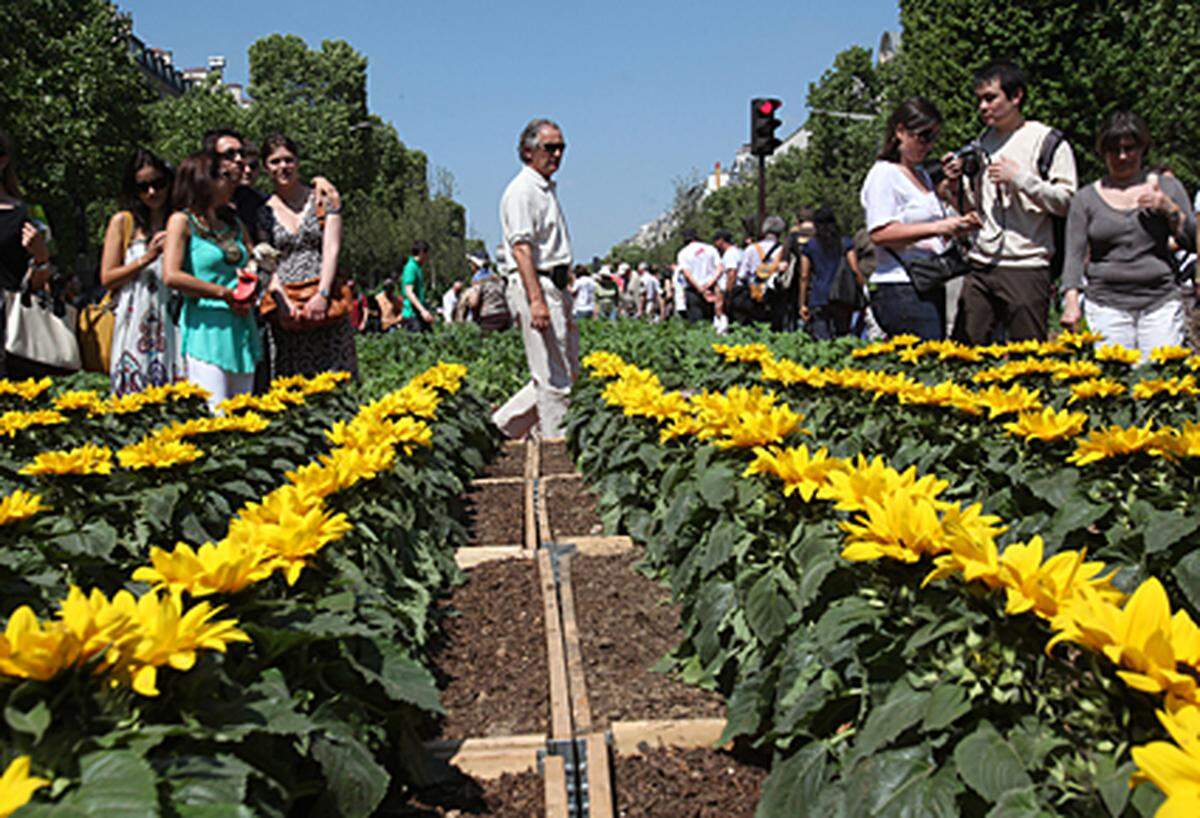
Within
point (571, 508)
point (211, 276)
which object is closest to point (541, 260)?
point (571, 508)

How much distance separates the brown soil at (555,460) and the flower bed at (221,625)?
6.91 ft

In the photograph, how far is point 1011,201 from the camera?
575cm

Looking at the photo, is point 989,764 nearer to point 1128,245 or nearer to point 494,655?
point 494,655

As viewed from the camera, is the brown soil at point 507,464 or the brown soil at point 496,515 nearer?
the brown soil at point 496,515

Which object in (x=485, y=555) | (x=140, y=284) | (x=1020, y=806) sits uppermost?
(x=140, y=284)

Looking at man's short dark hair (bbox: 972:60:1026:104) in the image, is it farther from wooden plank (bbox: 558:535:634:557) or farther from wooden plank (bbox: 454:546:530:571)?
wooden plank (bbox: 454:546:530:571)

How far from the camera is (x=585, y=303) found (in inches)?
890

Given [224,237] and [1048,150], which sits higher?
[1048,150]

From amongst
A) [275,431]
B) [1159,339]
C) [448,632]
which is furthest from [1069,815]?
[1159,339]

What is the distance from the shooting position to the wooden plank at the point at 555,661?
117 inches

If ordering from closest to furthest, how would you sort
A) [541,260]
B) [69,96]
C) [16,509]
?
[16,509], [541,260], [69,96]

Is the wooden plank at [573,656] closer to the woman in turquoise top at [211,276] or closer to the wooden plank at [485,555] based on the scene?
the wooden plank at [485,555]

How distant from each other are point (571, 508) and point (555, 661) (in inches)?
89.5

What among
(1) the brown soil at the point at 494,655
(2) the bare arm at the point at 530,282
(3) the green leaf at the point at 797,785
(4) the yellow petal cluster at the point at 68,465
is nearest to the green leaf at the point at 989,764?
(3) the green leaf at the point at 797,785
